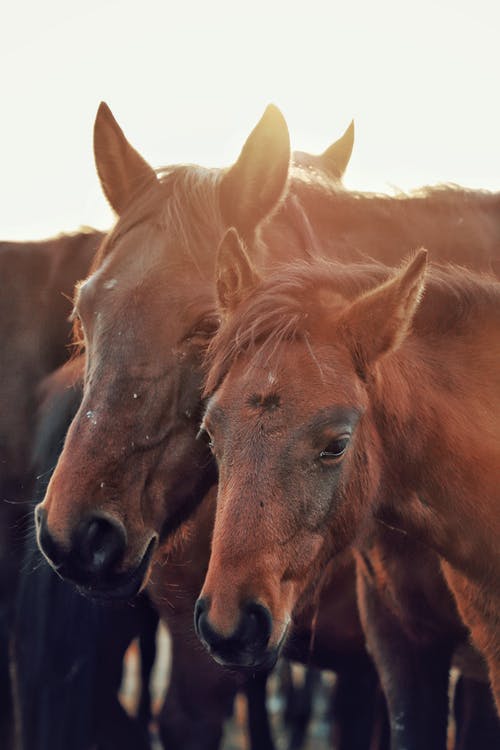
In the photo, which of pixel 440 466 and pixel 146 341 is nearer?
pixel 440 466

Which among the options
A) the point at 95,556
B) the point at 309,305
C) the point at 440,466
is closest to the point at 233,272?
the point at 309,305

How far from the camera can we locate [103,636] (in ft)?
18.2

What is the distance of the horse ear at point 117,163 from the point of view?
443 cm

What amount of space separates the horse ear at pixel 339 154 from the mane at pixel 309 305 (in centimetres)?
167

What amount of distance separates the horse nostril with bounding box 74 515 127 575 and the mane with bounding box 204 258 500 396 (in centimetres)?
62

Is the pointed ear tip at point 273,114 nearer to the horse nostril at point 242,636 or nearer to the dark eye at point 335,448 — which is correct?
the dark eye at point 335,448

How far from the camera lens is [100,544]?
3561 mm

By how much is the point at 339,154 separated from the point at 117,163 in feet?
5.32

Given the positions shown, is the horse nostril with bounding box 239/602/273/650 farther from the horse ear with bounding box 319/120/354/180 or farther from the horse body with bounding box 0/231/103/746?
the horse ear with bounding box 319/120/354/180

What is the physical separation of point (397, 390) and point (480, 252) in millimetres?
2082

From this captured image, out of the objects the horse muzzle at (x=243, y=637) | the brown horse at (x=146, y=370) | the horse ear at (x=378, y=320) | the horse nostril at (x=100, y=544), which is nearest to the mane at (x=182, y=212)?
the brown horse at (x=146, y=370)

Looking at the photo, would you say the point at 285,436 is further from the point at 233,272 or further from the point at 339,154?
the point at 339,154

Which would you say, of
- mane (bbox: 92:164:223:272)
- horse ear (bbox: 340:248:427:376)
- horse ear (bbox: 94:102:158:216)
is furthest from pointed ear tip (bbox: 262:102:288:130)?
horse ear (bbox: 340:248:427:376)

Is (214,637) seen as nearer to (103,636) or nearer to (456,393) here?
(456,393)
